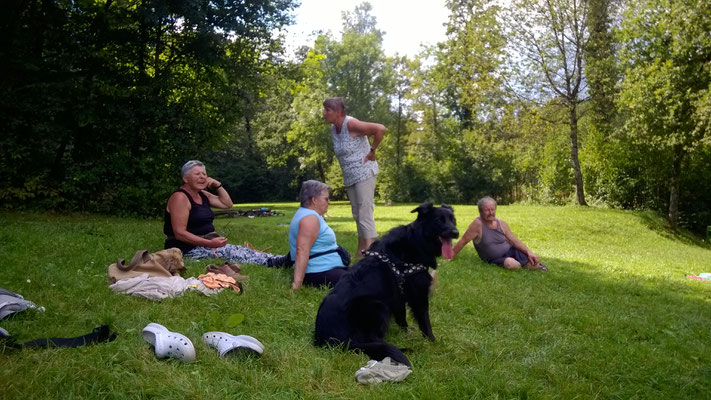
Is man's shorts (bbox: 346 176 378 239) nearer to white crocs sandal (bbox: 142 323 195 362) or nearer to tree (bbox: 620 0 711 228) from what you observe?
white crocs sandal (bbox: 142 323 195 362)

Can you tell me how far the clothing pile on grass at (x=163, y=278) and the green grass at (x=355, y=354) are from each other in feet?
0.49

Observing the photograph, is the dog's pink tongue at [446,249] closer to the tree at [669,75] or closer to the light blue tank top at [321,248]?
the light blue tank top at [321,248]

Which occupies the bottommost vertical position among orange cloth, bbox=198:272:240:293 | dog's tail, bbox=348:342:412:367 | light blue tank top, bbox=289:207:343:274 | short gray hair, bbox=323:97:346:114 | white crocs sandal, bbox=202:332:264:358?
dog's tail, bbox=348:342:412:367

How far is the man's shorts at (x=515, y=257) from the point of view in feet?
27.0

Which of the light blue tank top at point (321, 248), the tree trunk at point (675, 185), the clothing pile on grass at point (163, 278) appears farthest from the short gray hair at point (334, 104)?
the tree trunk at point (675, 185)

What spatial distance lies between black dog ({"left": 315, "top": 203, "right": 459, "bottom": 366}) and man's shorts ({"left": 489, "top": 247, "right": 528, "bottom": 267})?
14.7ft

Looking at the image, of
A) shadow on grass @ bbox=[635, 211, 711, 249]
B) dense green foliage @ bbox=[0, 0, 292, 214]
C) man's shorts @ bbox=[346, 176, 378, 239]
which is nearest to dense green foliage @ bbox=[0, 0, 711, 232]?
dense green foliage @ bbox=[0, 0, 292, 214]

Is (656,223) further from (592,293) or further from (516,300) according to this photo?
(516,300)

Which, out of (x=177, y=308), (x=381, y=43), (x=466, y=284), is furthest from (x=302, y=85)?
(x=381, y=43)

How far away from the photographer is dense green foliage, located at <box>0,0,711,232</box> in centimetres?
1248

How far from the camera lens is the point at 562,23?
858 inches

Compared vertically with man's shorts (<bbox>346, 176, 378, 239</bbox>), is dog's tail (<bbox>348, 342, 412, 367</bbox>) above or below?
below

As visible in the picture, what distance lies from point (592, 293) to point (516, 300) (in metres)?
1.78

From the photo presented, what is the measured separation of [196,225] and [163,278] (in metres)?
1.80
